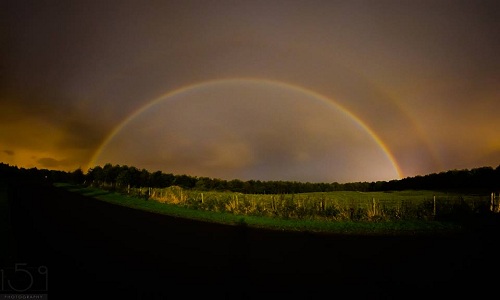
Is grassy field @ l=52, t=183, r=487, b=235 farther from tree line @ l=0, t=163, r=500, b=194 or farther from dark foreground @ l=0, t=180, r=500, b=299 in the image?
tree line @ l=0, t=163, r=500, b=194

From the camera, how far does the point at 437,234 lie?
16594 mm

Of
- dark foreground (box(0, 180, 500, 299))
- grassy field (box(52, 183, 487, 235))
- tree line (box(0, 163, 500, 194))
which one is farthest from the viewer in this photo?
tree line (box(0, 163, 500, 194))

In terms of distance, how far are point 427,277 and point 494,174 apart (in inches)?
5010

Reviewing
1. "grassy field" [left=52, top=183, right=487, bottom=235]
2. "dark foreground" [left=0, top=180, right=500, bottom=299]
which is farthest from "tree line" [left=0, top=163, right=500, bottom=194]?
"dark foreground" [left=0, top=180, right=500, bottom=299]

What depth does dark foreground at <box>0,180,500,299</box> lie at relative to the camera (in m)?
6.90

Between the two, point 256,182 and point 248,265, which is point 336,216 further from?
point 256,182

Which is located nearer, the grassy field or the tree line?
the grassy field

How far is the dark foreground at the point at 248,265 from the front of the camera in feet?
22.6

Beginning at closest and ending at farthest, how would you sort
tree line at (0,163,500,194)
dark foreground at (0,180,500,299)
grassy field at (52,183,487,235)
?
1. dark foreground at (0,180,500,299)
2. grassy field at (52,183,487,235)
3. tree line at (0,163,500,194)

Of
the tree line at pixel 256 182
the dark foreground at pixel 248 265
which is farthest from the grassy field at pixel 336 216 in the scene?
the tree line at pixel 256 182

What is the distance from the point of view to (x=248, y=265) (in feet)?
30.0

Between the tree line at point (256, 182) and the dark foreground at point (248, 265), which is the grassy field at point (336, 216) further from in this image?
the tree line at point (256, 182)

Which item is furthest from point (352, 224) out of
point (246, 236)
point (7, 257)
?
point (7, 257)

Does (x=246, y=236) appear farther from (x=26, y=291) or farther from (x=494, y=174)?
(x=494, y=174)
